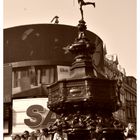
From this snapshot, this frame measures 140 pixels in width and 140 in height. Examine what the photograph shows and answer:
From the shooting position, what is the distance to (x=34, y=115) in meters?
30.2

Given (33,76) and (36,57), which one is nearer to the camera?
(33,76)

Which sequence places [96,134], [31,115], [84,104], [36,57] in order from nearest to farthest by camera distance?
[96,134] → [84,104] → [31,115] → [36,57]

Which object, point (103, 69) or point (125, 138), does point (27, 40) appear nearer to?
point (103, 69)

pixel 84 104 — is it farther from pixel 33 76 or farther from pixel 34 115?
pixel 33 76

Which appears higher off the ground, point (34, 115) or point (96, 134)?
point (96, 134)

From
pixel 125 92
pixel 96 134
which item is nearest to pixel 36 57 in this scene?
pixel 125 92

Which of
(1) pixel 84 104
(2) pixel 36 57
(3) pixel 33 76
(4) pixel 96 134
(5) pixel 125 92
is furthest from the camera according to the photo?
(5) pixel 125 92

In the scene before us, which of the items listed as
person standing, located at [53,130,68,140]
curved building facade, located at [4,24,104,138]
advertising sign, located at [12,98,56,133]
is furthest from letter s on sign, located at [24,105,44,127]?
person standing, located at [53,130,68,140]

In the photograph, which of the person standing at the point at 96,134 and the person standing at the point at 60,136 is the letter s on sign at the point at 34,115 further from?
the person standing at the point at 96,134

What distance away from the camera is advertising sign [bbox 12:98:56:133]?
29500 mm

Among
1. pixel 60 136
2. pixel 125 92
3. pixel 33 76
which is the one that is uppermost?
pixel 33 76

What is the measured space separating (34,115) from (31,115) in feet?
0.74

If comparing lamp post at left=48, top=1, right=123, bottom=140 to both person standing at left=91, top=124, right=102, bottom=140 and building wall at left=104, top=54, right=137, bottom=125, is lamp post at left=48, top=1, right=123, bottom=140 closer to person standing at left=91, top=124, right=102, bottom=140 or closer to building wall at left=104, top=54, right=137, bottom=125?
person standing at left=91, top=124, right=102, bottom=140

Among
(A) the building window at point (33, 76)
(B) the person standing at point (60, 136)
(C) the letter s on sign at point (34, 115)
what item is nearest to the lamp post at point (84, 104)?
(B) the person standing at point (60, 136)
